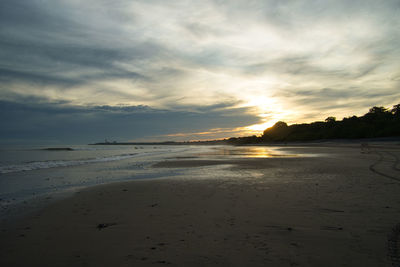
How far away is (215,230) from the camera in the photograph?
4457mm

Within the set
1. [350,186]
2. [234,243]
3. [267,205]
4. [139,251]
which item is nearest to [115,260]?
[139,251]

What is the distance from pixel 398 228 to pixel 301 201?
2287 mm

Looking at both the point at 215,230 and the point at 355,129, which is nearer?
the point at 215,230

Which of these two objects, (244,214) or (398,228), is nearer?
(398,228)

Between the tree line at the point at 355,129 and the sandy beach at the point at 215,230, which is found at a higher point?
the tree line at the point at 355,129

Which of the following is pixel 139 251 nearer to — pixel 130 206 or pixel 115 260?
pixel 115 260

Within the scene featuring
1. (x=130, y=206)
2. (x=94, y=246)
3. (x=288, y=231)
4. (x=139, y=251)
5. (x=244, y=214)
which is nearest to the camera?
(x=139, y=251)

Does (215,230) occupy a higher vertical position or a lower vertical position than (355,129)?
lower

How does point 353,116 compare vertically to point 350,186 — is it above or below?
above

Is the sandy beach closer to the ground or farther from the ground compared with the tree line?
closer to the ground

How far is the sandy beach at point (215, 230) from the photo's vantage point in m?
3.44

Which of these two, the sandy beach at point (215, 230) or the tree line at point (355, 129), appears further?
the tree line at point (355, 129)

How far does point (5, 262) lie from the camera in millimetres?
3553

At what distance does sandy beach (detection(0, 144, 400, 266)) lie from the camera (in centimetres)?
344
